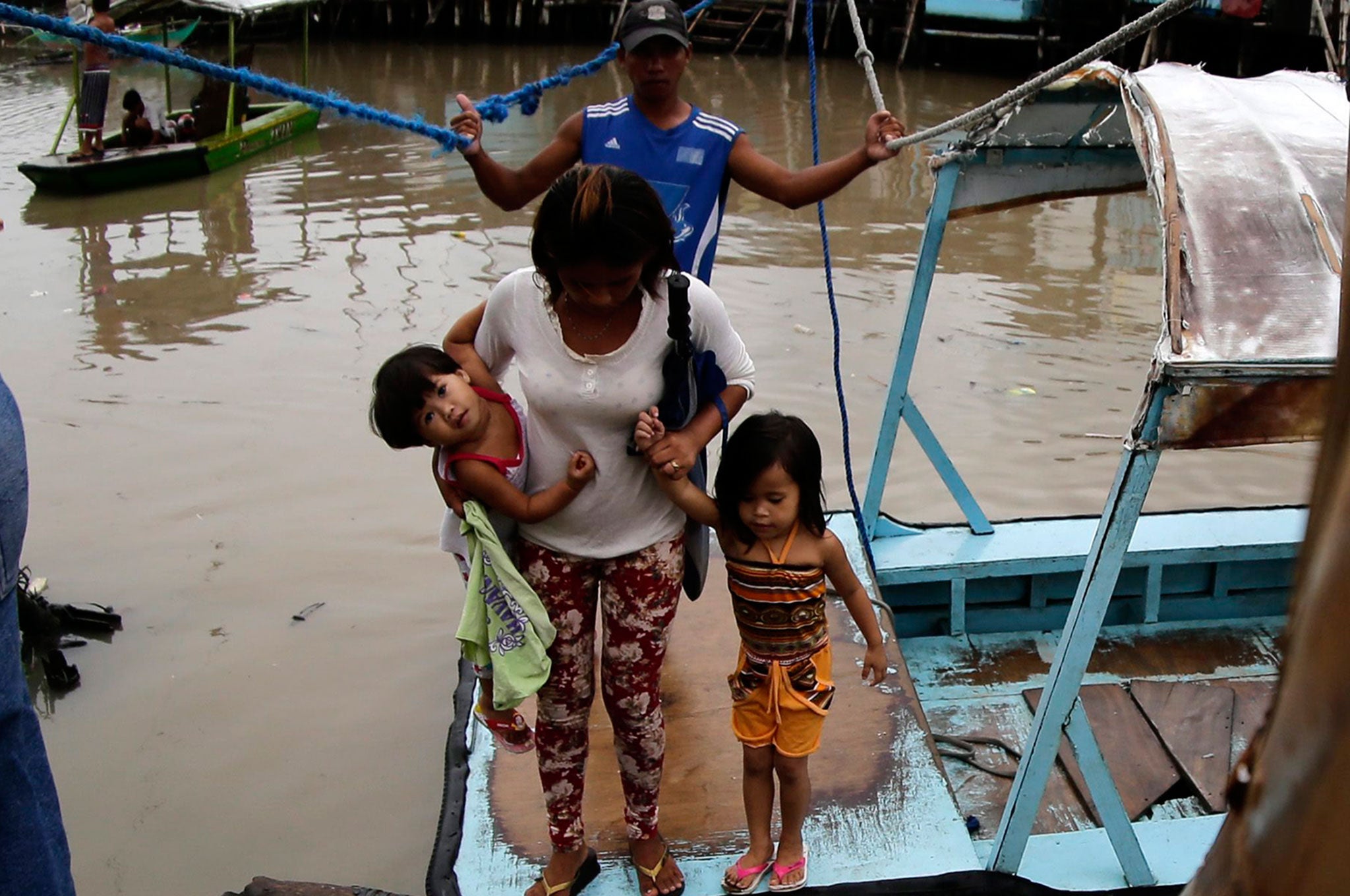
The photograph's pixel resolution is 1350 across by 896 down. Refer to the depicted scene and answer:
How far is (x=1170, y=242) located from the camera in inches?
93.5

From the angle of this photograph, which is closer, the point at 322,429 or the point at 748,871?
the point at 748,871

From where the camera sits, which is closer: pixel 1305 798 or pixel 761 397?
pixel 1305 798

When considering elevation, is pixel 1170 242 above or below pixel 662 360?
above

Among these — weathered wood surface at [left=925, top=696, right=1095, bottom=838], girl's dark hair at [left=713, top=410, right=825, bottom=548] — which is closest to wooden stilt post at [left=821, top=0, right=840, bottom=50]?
weathered wood surface at [left=925, top=696, right=1095, bottom=838]

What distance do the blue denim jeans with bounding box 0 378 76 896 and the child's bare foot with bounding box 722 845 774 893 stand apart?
1.38m

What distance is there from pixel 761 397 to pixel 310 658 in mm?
3203

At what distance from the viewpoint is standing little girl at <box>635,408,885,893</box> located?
2.44 m

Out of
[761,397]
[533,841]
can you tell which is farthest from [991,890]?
[761,397]

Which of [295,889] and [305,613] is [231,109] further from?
[295,889]

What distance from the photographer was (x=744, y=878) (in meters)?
2.70

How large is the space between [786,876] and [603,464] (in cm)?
105

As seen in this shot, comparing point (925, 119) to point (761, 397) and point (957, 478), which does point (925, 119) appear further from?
point (957, 478)

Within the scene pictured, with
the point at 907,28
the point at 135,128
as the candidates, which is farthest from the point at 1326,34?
the point at 907,28

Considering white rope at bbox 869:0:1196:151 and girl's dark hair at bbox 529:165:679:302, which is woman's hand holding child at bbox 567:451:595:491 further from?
white rope at bbox 869:0:1196:151
